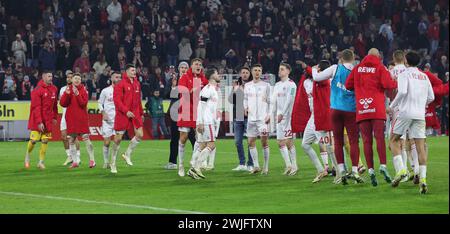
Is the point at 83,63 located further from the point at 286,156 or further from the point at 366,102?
the point at 366,102

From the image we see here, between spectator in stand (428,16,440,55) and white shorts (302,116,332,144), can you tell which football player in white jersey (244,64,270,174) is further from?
spectator in stand (428,16,440,55)

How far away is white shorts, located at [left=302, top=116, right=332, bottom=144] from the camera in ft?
59.9

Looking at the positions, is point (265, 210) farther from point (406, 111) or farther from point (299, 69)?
point (299, 69)

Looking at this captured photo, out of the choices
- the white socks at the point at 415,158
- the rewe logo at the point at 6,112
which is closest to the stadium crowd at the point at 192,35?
the rewe logo at the point at 6,112

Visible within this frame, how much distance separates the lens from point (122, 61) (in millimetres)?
37281

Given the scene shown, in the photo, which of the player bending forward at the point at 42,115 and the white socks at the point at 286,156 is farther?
the player bending forward at the point at 42,115

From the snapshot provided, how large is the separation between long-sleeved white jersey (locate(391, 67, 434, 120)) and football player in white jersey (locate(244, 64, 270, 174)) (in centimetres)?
471

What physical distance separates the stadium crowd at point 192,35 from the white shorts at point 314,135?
17686 millimetres

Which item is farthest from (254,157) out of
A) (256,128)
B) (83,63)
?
(83,63)

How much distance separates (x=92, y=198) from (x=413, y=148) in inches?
238

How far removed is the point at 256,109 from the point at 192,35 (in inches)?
799

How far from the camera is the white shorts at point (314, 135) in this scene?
59.9 feet

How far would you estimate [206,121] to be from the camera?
18.7 m

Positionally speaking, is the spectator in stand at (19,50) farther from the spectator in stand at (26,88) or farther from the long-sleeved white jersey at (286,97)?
the long-sleeved white jersey at (286,97)
